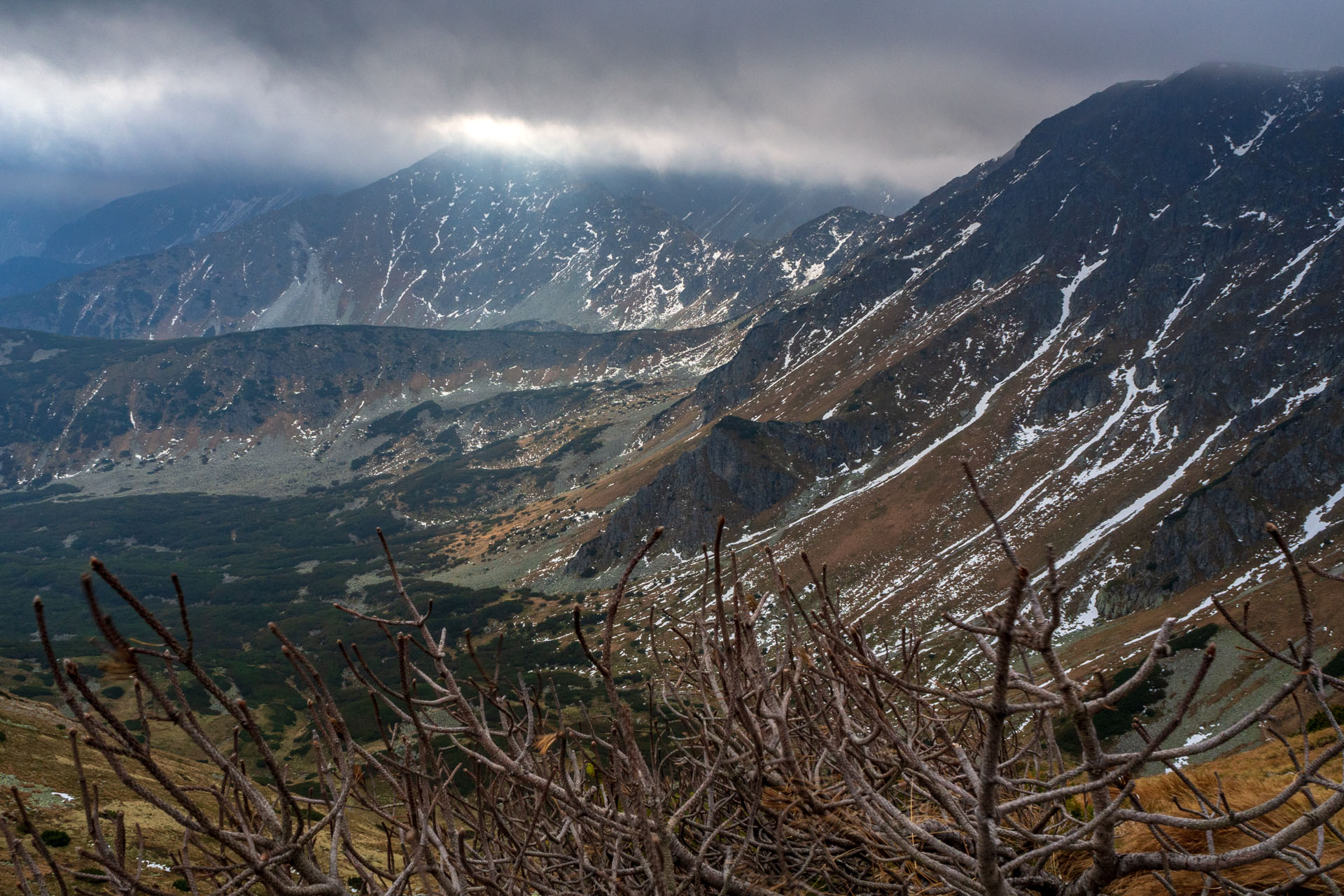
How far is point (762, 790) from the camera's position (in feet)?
11.4

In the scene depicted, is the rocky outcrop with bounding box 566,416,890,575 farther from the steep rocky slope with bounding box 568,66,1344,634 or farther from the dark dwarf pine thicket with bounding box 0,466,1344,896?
the dark dwarf pine thicket with bounding box 0,466,1344,896

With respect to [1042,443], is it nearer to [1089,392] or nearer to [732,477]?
[1089,392]

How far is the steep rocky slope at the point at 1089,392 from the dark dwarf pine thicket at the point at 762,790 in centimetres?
7312

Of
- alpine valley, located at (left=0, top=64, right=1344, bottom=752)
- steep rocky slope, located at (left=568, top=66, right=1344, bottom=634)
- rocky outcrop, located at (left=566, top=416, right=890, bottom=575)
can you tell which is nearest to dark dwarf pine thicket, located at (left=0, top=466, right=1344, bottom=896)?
alpine valley, located at (left=0, top=64, right=1344, bottom=752)

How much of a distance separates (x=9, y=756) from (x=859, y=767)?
104 ft

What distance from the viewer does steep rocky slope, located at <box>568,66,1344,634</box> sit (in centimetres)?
9038

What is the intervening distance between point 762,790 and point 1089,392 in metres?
149

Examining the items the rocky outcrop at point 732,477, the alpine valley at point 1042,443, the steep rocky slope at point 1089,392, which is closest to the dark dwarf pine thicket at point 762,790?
the alpine valley at point 1042,443

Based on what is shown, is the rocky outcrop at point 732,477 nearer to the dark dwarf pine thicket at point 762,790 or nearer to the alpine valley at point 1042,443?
the alpine valley at point 1042,443

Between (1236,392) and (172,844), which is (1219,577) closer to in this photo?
(1236,392)

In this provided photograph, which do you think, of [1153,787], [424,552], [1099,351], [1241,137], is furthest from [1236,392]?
[424,552]

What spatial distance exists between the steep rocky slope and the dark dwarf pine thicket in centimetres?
7312

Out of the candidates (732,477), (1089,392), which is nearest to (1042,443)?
(1089,392)

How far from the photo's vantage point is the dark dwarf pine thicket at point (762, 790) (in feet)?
7.25
